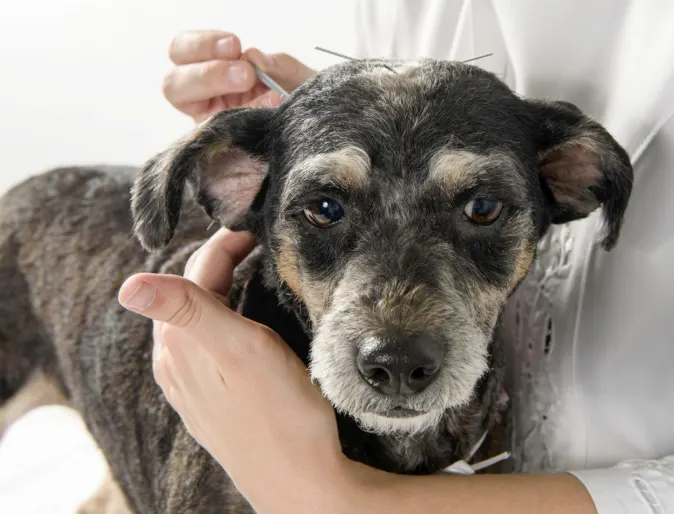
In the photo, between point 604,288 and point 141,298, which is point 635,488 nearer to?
point 604,288

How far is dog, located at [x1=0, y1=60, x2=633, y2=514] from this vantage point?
119 cm

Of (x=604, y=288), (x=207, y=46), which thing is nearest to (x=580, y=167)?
(x=604, y=288)

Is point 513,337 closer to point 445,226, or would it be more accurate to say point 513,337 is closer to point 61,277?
point 445,226

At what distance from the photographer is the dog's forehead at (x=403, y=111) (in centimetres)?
128

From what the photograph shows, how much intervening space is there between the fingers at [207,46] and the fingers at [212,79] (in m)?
0.03

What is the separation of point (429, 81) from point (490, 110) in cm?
15

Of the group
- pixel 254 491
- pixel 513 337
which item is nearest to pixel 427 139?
pixel 513 337

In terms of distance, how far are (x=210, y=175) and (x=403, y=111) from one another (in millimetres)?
532

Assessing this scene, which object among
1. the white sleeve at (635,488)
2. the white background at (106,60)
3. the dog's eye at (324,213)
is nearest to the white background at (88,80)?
the white background at (106,60)

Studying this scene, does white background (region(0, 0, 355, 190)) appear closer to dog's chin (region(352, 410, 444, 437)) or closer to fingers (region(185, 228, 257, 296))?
fingers (region(185, 228, 257, 296))

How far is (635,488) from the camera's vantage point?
46.9 inches

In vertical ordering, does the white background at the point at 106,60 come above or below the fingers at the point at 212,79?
below

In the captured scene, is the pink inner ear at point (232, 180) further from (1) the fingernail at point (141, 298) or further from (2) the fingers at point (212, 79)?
(1) the fingernail at point (141, 298)

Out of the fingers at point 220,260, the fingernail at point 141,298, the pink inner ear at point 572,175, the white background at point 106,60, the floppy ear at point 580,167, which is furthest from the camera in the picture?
the white background at point 106,60
